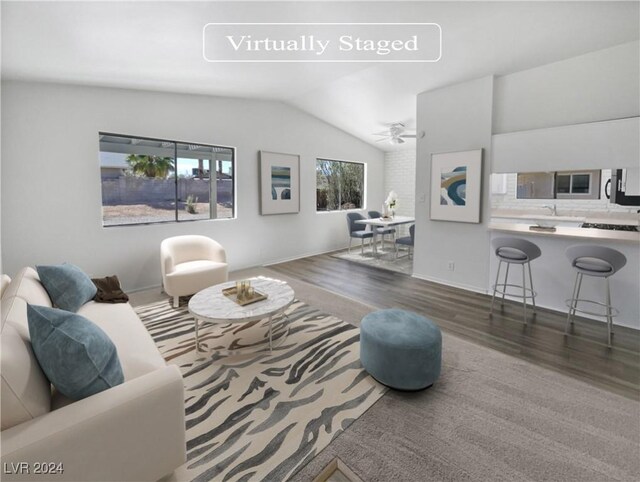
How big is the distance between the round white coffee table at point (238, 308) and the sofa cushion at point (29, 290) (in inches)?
38.5

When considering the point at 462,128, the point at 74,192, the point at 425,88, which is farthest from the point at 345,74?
the point at 74,192

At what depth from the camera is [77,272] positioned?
2.72 m

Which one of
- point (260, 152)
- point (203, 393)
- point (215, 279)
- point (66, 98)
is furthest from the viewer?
point (260, 152)

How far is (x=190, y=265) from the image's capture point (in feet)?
13.1

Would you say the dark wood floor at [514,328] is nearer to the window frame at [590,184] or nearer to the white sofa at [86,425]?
the window frame at [590,184]

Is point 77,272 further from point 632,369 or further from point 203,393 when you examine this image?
point 632,369

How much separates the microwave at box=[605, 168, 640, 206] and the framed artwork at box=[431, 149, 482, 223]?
1.70 metres

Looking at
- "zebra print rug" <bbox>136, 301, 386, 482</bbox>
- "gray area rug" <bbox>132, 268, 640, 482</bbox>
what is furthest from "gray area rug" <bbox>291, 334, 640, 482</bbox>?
"zebra print rug" <bbox>136, 301, 386, 482</bbox>

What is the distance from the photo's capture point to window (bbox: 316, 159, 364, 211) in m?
6.89

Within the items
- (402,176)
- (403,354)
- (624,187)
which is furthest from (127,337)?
(402,176)

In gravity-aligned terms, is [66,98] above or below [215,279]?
above

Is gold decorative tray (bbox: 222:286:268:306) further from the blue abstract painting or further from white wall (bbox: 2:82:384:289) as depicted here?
the blue abstract painting

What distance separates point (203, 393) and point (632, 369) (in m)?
3.21

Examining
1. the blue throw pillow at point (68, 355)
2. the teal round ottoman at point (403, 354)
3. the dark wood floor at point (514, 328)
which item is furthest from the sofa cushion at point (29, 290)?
the dark wood floor at point (514, 328)
